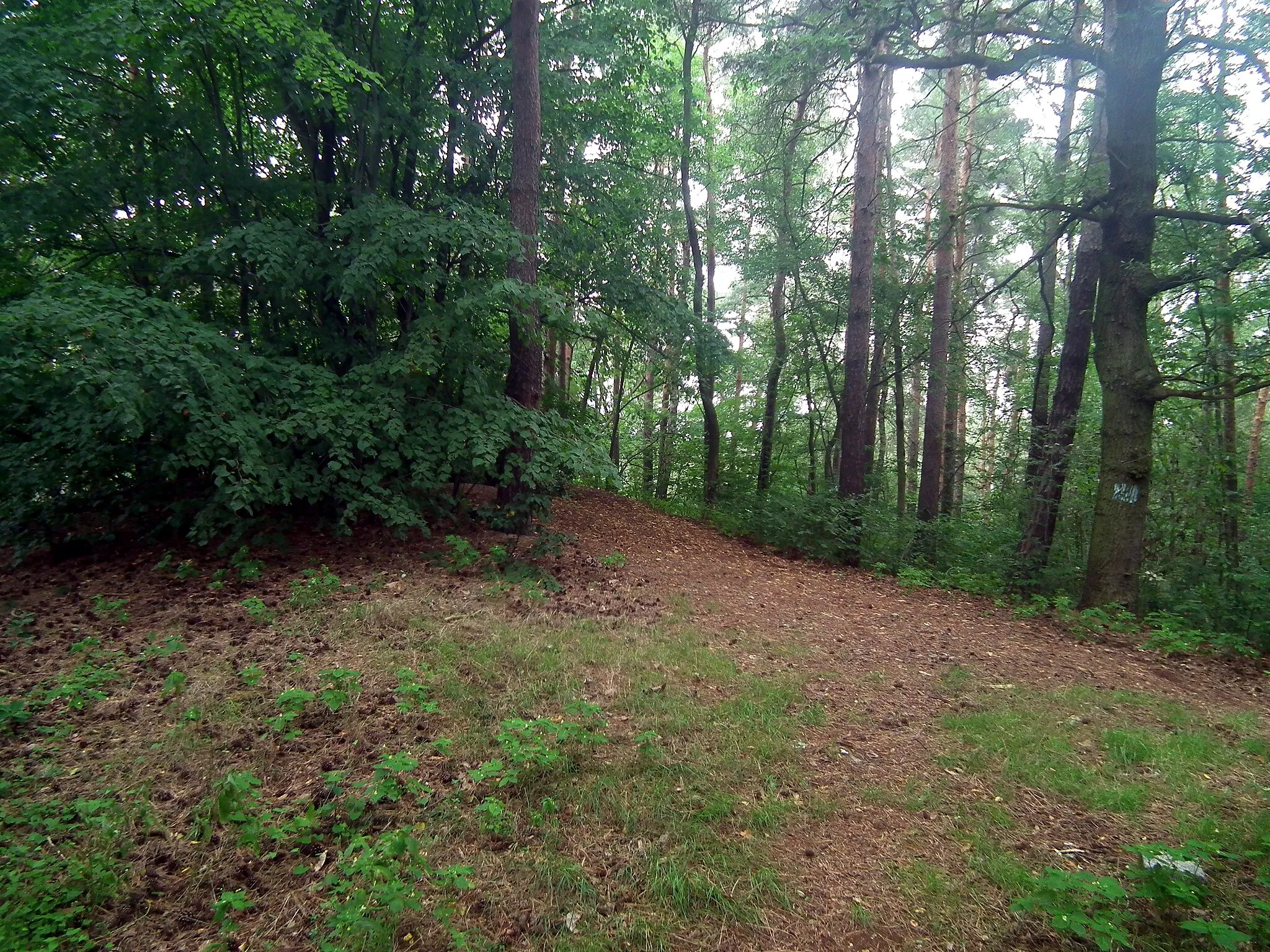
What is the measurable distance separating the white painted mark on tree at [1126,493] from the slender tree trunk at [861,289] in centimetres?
418

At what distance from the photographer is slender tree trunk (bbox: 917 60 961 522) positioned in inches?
507

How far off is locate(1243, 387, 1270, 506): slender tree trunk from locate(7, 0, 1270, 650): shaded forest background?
23 centimetres

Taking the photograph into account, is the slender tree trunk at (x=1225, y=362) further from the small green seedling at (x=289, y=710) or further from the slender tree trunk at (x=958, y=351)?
the small green seedling at (x=289, y=710)

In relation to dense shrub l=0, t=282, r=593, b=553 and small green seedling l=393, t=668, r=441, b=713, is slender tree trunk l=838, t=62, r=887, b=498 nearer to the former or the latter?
dense shrub l=0, t=282, r=593, b=553

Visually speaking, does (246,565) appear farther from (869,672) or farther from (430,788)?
(869,672)

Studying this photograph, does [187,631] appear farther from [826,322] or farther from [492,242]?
[826,322]

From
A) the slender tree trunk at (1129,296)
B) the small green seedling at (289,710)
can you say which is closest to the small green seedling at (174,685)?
the small green seedling at (289,710)

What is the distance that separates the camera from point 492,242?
23.7ft

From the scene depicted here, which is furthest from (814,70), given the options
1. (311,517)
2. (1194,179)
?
(311,517)

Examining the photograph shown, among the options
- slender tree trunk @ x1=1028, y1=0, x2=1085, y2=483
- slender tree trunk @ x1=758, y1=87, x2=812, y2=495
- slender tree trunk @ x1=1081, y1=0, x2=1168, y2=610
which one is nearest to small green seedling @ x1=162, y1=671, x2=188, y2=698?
slender tree trunk @ x1=1081, y1=0, x2=1168, y2=610

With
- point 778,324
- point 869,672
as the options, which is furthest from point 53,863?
point 778,324

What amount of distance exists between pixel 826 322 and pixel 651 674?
483 inches

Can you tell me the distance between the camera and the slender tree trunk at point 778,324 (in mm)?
14078

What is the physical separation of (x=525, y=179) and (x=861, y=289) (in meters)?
5.96
